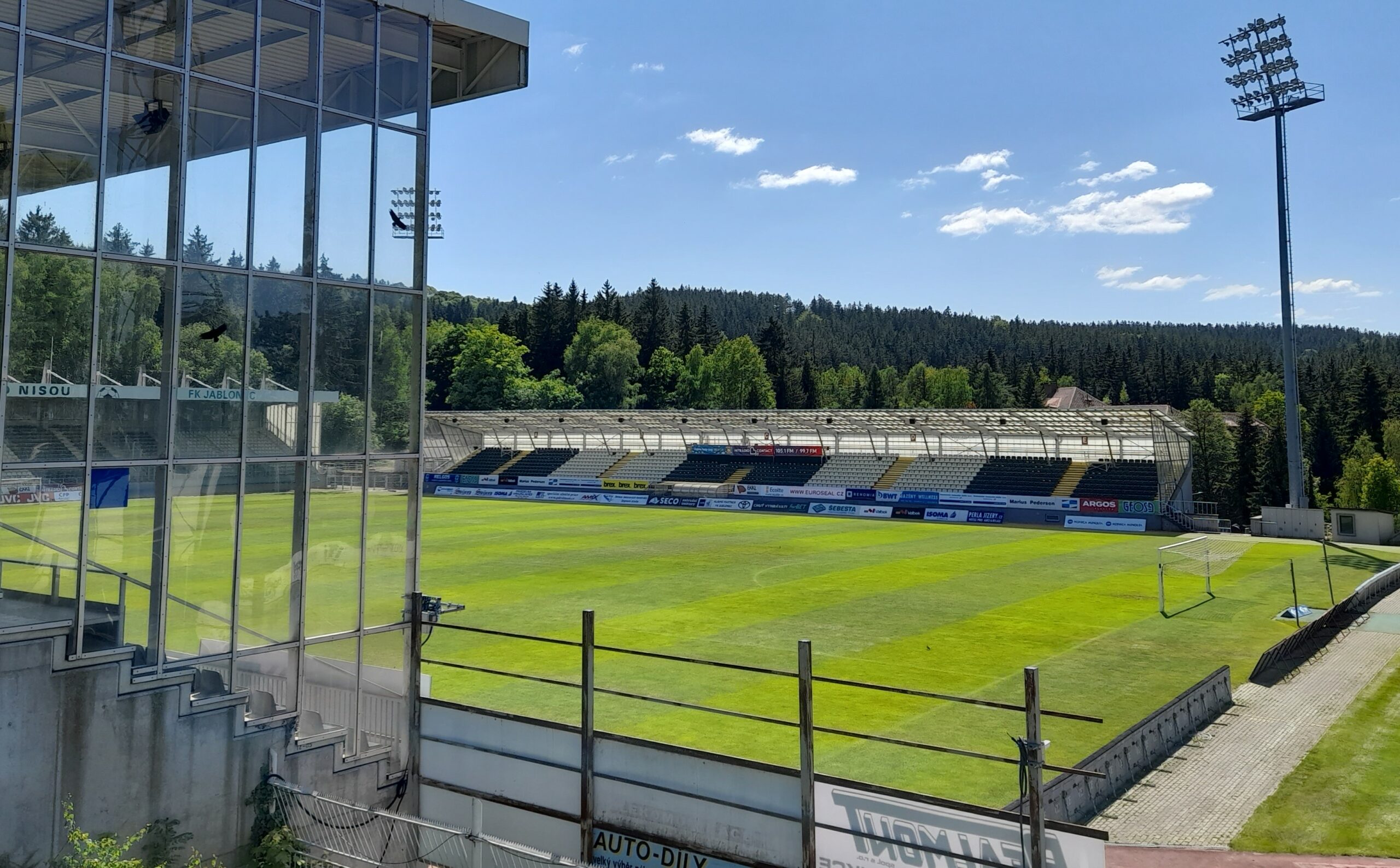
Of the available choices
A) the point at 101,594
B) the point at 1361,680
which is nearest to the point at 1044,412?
the point at 1361,680

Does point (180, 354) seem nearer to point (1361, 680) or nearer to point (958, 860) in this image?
point (958, 860)

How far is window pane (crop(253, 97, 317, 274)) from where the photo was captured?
1170 centimetres

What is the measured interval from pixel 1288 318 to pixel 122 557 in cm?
6051

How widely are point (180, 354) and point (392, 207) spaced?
340 cm

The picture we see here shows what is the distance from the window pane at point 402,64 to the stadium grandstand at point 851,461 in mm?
46959

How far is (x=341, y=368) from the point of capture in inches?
491

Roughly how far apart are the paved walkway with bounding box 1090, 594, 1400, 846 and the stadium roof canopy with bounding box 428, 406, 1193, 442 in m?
31.3

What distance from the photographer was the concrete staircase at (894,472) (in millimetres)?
67938

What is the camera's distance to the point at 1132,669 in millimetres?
23094

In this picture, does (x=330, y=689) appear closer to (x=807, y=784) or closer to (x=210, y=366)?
(x=210, y=366)

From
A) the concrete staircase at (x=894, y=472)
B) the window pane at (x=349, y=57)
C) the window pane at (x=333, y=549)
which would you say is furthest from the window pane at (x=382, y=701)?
the concrete staircase at (x=894, y=472)

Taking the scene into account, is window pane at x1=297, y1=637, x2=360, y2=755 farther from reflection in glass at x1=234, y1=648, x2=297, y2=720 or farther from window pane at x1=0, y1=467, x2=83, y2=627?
window pane at x1=0, y1=467, x2=83, y2=627

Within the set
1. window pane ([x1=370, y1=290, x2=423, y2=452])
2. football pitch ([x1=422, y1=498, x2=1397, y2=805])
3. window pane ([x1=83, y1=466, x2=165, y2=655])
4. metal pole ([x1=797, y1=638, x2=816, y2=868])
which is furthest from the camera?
football pitch ([x1=422, y1=498, x2=1397, y2=805])

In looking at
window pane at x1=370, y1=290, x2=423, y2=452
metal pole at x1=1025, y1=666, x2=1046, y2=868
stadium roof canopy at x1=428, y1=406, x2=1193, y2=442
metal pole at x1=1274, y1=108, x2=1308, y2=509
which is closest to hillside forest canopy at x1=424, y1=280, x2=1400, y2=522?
stadium roof canopy at x1=428, y1=406, x2=1193, y2=442
